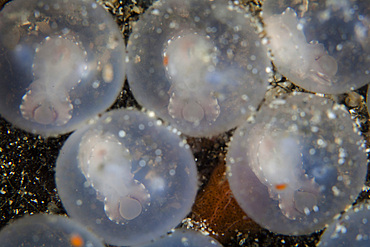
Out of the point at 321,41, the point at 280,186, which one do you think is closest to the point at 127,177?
the point at 280,186

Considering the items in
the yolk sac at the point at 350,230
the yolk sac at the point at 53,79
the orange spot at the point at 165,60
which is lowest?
the yolk sac at the point at 350,230

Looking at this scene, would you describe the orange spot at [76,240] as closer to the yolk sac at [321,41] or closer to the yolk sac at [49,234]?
the yolk sac at [49,234]

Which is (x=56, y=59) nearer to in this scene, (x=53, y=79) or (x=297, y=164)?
(x=53, y=79)

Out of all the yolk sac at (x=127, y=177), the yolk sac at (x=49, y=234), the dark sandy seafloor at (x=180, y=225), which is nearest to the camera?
the yolk sac at (x=127, y=177)

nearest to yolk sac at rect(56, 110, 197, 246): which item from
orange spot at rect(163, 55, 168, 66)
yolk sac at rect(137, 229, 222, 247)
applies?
yolk sac at rect(137, 229, 222, 247)

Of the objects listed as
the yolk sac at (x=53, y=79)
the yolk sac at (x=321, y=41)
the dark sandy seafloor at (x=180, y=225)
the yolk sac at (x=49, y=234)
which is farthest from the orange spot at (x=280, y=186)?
the yolk sac at (x=53, y=79)
